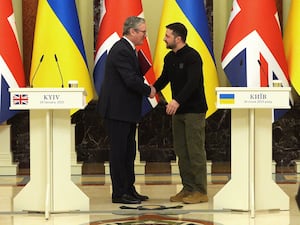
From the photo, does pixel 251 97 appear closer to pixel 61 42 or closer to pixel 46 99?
pixel 46 99

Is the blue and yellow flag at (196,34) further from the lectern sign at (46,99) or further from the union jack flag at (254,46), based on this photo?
the lectern sign at (46,99)

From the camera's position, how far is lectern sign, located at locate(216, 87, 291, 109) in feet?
20.7

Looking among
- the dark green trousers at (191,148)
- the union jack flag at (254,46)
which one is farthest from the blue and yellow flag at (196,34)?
the dark green trousers at (191,148)

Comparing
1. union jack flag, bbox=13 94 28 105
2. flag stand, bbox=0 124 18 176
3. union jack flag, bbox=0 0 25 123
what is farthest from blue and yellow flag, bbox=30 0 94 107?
union jack flag, bbox=13 94 28 105

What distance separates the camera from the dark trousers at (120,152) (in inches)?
271

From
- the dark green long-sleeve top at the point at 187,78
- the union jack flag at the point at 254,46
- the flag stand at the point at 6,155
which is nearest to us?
the dark green long-sleeve top at the point at 187,78

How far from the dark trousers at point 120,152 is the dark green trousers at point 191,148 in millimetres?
427

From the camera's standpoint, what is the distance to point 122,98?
6844 millimetres

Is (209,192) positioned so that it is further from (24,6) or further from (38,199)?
(24,6)

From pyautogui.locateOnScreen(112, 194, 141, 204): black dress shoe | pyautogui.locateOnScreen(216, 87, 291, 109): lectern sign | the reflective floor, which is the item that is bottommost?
the reflective floor

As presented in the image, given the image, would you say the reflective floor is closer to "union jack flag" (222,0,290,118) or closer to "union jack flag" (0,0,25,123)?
"union jack flag" (0,0,25,123)

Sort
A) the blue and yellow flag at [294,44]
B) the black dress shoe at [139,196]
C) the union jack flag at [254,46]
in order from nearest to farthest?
1. the black dress shoe at [139,196]
2. the union jack flag at [254,46]
3. the blue and yellow flag at [294,44]

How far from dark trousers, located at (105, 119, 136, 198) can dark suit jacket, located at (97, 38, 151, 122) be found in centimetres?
9

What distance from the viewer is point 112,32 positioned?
8.91 m
